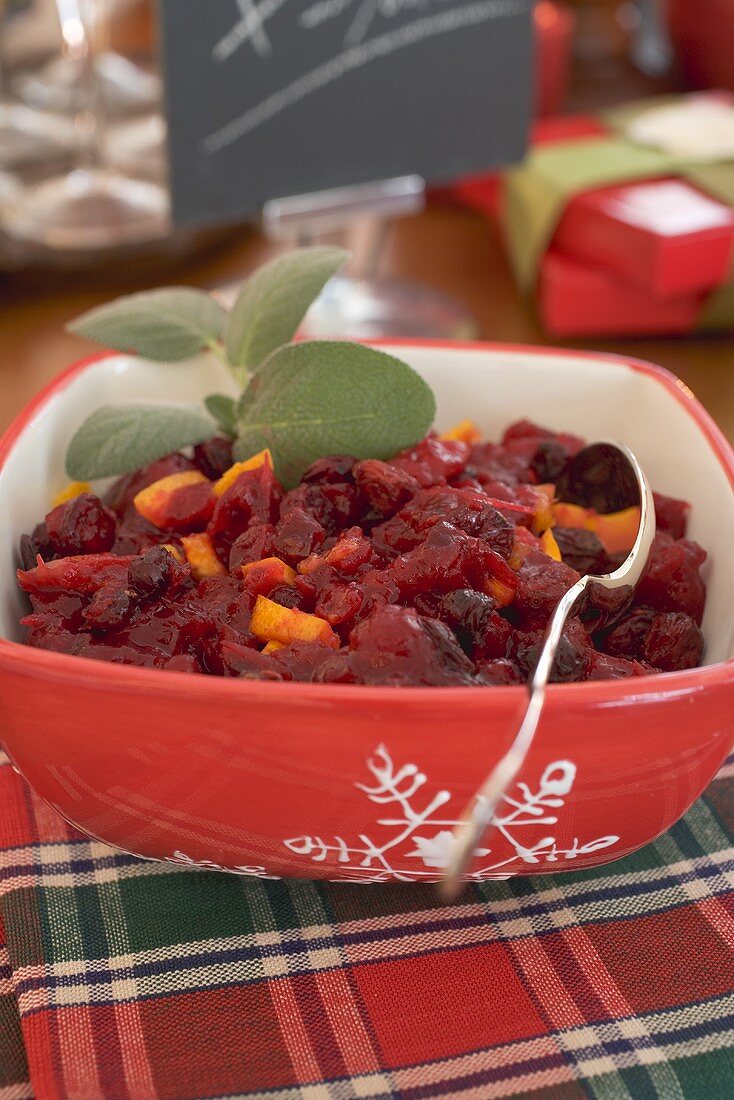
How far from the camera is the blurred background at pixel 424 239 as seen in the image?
4.83 feet

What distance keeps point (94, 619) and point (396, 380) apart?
0.30m

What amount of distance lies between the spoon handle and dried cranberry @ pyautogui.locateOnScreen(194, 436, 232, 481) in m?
0.34

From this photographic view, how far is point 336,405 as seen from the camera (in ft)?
2.94

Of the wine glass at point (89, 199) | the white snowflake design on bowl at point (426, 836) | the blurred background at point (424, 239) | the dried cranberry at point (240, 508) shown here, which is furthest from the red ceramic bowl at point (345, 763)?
the wine glass at point (89, 199)

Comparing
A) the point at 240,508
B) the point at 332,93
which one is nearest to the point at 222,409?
the point at 240,508

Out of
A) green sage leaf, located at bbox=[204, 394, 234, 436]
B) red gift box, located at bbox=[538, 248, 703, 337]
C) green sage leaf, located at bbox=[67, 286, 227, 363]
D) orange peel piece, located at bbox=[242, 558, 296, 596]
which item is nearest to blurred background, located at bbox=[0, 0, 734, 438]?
red gift box, located at bbox=[538, 248, 703, 337]

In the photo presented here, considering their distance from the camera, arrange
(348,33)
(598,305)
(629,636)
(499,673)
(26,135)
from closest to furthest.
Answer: (499,673) → (629,636) → (348,33) → (598,305) → (26,135)

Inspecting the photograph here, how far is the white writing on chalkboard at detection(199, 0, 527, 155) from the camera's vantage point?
1.33 metres

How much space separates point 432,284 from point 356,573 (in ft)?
3.35

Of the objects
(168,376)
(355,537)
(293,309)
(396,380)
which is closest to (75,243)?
(168,376)

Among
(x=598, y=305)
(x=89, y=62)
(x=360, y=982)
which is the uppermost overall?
(x=89, y=62)

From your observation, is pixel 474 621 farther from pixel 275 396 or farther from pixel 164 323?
pixel 164 323

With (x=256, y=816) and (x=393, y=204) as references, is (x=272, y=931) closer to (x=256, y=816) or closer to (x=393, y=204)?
(x=256, y=816)

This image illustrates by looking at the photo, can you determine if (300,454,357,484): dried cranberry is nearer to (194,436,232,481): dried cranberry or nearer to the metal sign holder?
(194,436,232,481): dried cranberry
